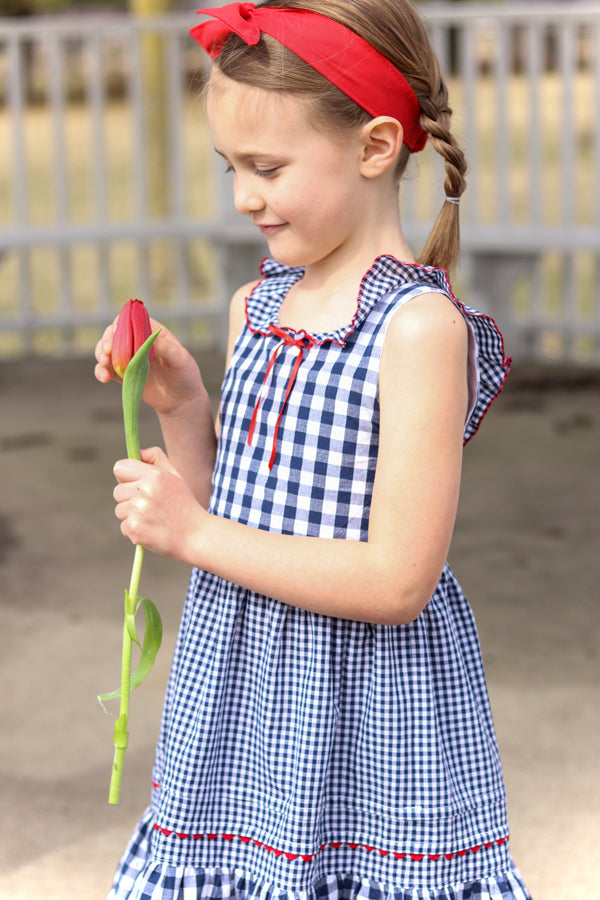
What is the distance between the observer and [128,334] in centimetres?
137

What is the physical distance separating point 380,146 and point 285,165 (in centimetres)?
12

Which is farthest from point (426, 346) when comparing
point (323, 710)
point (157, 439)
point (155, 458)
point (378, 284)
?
point (157, 439)

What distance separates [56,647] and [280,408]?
1.60 m

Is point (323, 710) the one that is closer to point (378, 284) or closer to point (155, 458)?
point (155, 458)

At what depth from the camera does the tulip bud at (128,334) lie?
1.37m

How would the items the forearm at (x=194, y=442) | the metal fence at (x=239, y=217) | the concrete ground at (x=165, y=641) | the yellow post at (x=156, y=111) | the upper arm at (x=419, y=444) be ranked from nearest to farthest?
the upper arm at (x=419, y=444), the forearm at (x=194, y=442), the concrete ground at (x=165, y=641), the metal fence at (x=239, y=217), the yellow post at (x=156, y=111)

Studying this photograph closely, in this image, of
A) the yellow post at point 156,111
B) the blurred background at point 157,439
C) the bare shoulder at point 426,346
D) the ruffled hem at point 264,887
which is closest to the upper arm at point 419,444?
the bare shoulder at point 426,346

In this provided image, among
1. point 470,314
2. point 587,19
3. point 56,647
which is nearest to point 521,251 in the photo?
point 587,19

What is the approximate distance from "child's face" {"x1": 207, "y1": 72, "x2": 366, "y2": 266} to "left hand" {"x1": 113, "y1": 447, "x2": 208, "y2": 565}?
30cm

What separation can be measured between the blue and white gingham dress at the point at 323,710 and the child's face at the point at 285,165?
0.33 feet

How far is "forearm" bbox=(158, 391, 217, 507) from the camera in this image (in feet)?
5.30

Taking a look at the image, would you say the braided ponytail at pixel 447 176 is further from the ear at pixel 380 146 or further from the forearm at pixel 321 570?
the forearm at pixel 321 570

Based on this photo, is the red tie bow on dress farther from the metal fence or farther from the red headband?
the metal fence

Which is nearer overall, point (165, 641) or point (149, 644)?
point (149, 644)
